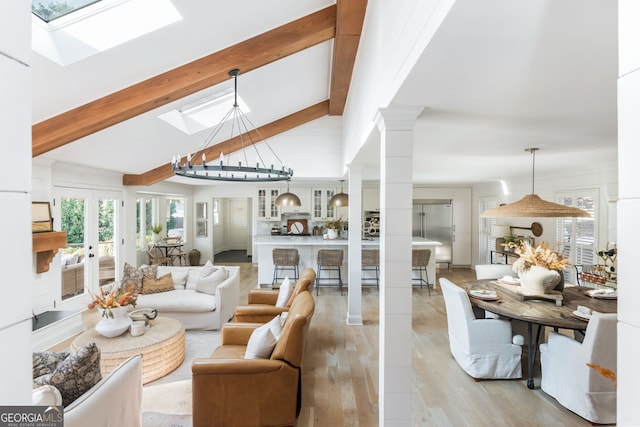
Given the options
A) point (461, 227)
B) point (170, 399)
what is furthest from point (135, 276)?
point (461, 227)

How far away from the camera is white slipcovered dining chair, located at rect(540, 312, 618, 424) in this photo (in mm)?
2494

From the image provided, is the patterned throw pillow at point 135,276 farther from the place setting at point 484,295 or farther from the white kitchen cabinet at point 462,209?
the white kitchen cabinet at point 462,209

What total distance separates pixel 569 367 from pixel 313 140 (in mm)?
5267

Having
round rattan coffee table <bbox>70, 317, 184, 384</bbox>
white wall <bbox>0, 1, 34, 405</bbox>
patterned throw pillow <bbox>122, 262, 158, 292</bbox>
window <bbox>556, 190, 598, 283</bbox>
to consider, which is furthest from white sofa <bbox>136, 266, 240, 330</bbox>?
window <bbox>556, 190, 598, 283</bbox>

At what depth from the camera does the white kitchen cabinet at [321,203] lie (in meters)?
9.21

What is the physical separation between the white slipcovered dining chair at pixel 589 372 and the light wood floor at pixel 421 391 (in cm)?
13

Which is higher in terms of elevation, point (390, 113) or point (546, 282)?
point (390, 113)

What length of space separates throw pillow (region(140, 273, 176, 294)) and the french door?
113 cm

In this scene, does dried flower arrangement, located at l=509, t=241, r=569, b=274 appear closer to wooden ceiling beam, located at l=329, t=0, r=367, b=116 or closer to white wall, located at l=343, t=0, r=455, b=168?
white wall, located at l=343, t=0, r=455, b=168

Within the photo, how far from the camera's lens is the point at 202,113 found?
488 centimetres

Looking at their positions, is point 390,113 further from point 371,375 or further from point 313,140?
point 313,140

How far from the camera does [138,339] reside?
3227 mm

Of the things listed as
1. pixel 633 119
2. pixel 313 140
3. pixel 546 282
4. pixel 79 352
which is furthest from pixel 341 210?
pixel 633 119

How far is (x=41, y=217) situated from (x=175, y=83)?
2.60 m
